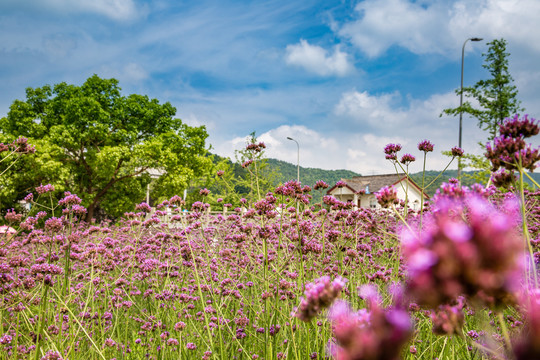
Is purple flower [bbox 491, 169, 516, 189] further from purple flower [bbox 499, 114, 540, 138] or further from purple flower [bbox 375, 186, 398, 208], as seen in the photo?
purple flower [bbox 375, 186, 398, 208]

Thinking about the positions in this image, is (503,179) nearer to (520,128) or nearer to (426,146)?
(520,128)

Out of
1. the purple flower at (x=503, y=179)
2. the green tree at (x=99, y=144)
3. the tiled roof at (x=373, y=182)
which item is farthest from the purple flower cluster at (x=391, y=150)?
the tiled roof at (x=373, y=182)

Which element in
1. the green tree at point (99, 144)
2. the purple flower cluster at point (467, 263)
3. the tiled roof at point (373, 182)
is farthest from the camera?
the tiled roof at point (373, 182)

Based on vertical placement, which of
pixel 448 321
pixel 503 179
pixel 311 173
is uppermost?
pixel 311 173

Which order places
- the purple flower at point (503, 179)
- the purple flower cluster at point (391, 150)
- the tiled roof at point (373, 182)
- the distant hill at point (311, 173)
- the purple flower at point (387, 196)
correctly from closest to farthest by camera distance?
the purple flower at point (387, 196) → the purple flower at point (503, 179) → the purple flower cluster at point (391, 150) → the tiled roof at point (373, 182) → the distant hill at point (311, 173)

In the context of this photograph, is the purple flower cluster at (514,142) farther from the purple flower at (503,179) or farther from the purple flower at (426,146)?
the purple flower at (426,146)

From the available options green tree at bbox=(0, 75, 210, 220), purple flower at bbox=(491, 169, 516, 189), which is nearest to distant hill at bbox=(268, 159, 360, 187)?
green tree at bbox=(0, 75, 210, 220)

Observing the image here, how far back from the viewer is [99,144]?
20.0 metres

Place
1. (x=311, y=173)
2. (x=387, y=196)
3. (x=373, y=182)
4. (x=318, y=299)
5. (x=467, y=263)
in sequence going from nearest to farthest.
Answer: (x=467, y=263) → (x=318, y=299) → (x=387, y=196) → (x=373, y=182) → (x=311, y=173)

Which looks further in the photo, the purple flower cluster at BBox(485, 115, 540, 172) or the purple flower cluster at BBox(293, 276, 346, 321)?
the purple flower cluster at BBox(485, 115, 540, 172)

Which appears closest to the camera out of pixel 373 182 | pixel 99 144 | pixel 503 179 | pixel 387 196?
pixel 387 196

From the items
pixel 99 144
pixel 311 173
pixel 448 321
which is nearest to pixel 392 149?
pixel 448 321

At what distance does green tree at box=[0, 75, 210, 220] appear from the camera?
17442 millimetres

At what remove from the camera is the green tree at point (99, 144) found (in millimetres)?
17442
